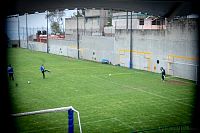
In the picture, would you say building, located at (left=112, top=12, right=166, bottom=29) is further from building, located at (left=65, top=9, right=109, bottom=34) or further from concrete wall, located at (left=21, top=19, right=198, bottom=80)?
building, located at (left=65, top=9, right=109, bottom=34)

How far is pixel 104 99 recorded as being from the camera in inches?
815

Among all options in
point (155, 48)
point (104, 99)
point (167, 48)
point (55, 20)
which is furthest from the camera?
point (55, 20)

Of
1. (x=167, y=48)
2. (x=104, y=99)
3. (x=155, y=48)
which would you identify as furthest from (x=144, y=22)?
(x=104, y=99)

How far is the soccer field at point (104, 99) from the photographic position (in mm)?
15281

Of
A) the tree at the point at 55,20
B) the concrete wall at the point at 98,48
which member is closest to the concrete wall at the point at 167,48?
the concrete wall at the point at 98,48

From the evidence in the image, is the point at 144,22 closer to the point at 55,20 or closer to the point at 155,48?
the point at 155,48

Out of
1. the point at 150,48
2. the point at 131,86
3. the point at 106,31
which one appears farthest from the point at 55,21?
the point at 131,86

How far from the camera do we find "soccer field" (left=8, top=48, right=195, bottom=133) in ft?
50.1

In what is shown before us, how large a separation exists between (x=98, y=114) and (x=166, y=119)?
11.8 ft

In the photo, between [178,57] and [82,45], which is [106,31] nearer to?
[82,45]

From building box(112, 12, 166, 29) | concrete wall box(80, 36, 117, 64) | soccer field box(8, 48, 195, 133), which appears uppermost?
building box(112, 12, 166, 29)

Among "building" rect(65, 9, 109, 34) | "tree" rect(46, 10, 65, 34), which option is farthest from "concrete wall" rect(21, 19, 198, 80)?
"tree" rect(46, 10, 65, 34)

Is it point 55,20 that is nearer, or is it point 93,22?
point 93,22

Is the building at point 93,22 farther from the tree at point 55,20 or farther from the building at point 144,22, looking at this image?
the tree at point 55,20
